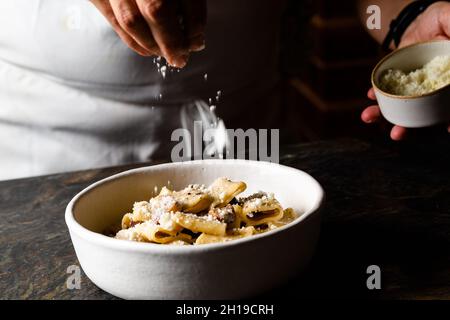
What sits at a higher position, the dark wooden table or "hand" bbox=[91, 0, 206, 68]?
"hand" bbox=[91, 0, 206, 68]

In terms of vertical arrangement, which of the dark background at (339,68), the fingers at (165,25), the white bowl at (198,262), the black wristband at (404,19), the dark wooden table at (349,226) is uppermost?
the fingers at (165,25)

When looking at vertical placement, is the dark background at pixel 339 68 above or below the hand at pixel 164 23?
below

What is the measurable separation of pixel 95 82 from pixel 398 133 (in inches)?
26.1

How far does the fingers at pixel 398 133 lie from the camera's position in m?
1.30

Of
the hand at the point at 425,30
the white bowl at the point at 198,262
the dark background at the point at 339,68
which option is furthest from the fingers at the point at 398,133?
the dark background at the point at 339,68

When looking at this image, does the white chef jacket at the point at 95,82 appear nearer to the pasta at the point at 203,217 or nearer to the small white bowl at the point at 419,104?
the small white bowl at the point at 419,104

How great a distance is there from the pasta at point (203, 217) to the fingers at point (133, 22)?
0.21 meters

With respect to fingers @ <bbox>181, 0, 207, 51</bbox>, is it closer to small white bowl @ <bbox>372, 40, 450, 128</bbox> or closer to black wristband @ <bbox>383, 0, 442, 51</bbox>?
small white bowl @ <bbox>372, 40, 450, 128</bbox>

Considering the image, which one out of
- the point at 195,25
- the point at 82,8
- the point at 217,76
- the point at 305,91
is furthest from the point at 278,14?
the point at 305,91

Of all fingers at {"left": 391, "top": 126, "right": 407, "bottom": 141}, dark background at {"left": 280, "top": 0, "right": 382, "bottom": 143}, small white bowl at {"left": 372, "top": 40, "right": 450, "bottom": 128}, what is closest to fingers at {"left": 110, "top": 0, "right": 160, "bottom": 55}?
small white bowl at {"left": 372, "top": 40, "right": 450, "bottom": 128}

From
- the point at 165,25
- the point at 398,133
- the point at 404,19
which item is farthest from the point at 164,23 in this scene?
the point at 404,19

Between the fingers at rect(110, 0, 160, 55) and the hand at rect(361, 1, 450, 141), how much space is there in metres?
0.64

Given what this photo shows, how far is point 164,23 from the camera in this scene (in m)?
0.81

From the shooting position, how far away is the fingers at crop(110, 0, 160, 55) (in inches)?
32.4
